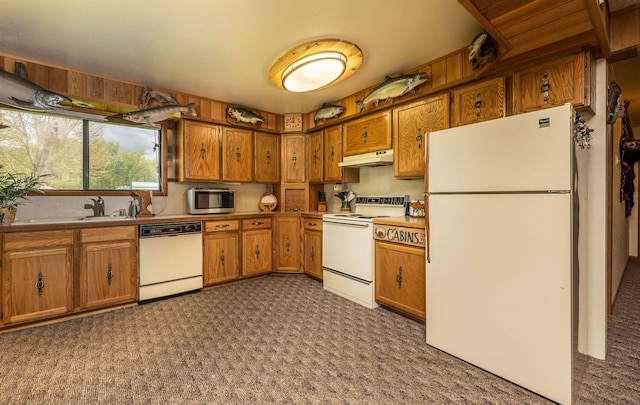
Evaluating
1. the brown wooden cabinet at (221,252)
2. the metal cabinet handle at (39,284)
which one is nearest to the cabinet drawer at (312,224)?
the brown wooden cabinet at (221,252)

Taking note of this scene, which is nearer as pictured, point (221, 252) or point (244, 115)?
point (221, 252)

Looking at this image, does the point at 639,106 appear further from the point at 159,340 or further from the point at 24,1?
the point at 24,1

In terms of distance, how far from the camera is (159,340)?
7.53 feet

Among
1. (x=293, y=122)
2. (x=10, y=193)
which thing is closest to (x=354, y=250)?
(x=293, y=122)

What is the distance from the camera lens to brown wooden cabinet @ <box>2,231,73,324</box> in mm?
2418

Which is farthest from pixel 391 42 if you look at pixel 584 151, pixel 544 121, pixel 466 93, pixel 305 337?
pixel 305 337

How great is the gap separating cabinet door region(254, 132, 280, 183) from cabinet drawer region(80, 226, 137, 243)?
174cm

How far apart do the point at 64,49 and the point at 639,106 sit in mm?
6794

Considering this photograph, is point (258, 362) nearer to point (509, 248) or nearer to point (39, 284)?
point (509, 248)

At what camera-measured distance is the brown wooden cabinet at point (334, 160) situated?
12.7 feet

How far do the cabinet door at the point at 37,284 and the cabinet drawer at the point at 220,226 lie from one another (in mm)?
1297

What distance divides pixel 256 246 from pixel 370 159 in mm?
1961

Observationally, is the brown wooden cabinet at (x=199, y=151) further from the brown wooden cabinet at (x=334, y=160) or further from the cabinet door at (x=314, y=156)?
the brown wooden cabinet at (x=334, y=160)

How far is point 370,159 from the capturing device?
333cm
